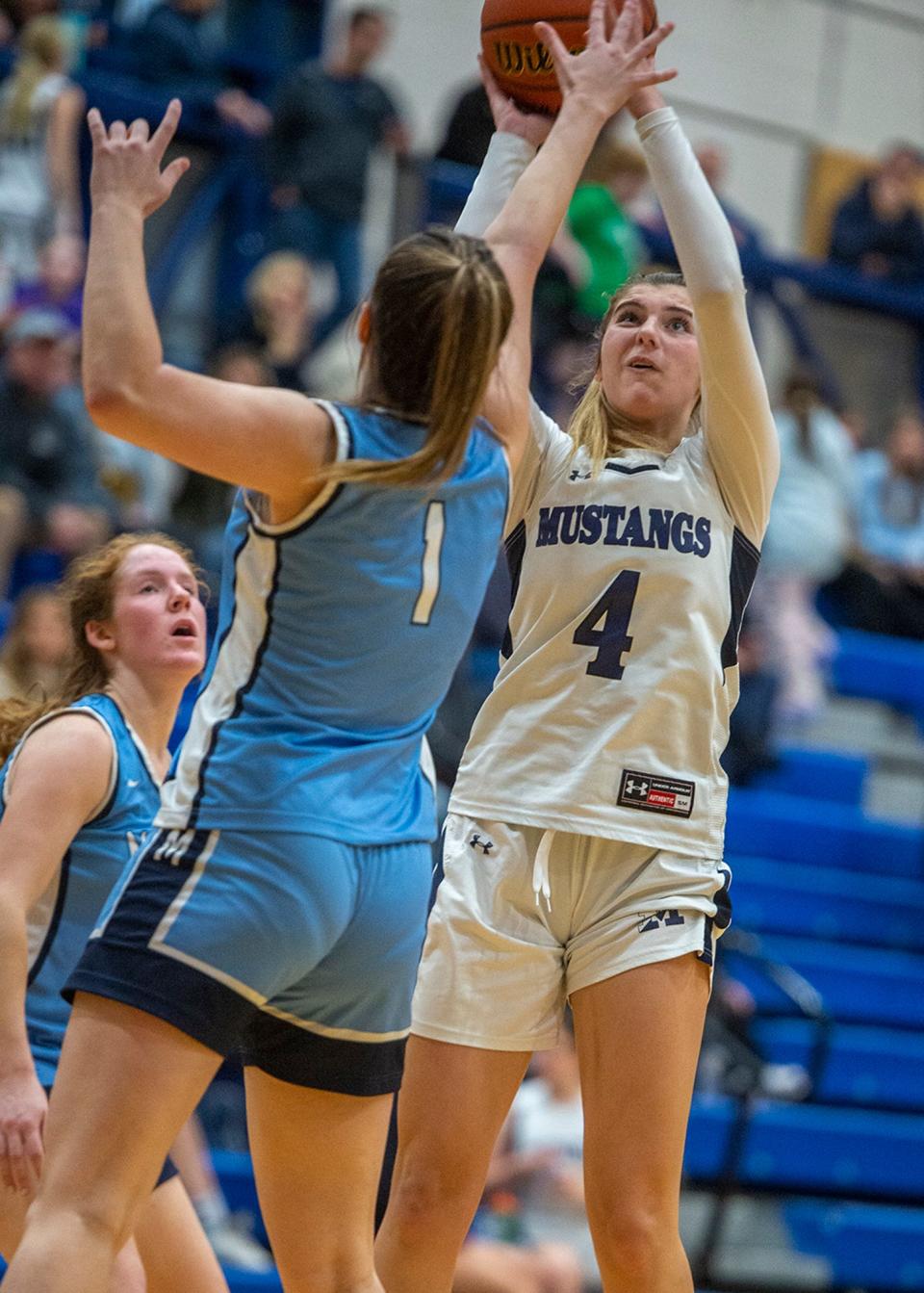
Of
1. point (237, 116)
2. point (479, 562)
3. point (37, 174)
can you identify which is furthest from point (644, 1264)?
point (237, 116)

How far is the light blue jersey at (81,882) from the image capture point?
10.2 feet

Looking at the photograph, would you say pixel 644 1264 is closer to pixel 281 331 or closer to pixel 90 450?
pixel 90 450

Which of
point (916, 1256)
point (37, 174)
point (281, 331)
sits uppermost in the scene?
point (37, 174)

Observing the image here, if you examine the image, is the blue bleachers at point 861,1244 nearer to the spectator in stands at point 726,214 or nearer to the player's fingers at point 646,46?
the player's fingers at point 646,46

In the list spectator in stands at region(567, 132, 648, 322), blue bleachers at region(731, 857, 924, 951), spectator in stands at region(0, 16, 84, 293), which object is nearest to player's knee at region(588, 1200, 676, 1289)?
blue bleachers at region(731, 857, 924, 951)

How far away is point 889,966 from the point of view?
8.55m

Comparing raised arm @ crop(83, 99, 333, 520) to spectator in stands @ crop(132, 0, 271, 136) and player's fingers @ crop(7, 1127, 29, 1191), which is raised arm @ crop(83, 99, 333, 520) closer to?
player's fingers @ crop(7, 1127, 29, 1191)

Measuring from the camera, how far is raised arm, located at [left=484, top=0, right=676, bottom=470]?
9.09 ft

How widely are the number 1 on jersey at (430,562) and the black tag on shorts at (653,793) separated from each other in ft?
2.28

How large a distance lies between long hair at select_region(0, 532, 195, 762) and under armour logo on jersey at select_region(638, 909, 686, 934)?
3.36 ft

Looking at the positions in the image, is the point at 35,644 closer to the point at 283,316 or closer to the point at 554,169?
the point at 283,316

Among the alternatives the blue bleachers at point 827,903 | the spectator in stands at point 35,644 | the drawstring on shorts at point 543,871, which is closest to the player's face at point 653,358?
the drawstring on shorts at point 543,871

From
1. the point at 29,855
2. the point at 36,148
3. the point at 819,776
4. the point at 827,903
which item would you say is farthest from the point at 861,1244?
the point at 36,148

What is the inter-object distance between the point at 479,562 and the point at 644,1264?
47.2 inches
